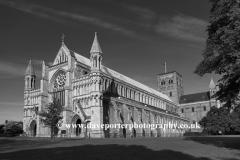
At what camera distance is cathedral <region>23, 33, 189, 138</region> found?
163 feet

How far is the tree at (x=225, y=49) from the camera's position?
17.0 metres

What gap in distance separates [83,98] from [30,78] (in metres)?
20.8

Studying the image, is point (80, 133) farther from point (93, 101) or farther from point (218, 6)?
point (218, 6)

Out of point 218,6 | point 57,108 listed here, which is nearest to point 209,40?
point 218,6

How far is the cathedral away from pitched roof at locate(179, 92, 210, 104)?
4206 cm

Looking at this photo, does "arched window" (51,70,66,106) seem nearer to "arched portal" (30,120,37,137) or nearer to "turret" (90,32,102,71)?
"arched portal" (30,120,37,137)

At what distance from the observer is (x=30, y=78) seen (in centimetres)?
6531

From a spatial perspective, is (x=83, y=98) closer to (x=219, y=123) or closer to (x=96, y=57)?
(x=96, y=57)

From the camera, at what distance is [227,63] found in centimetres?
1873

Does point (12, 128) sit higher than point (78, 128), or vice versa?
point (78, 128)

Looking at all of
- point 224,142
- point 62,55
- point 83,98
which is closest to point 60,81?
point 62,55

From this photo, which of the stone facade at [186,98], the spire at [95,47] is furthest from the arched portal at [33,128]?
the stone facade at [186,98]

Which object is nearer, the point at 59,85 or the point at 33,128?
the point at 59,85

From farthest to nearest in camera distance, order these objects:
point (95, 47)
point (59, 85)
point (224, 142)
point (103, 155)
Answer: point (59, 85)
point (95, 47)
point (224, 142)
point (103, 155)
